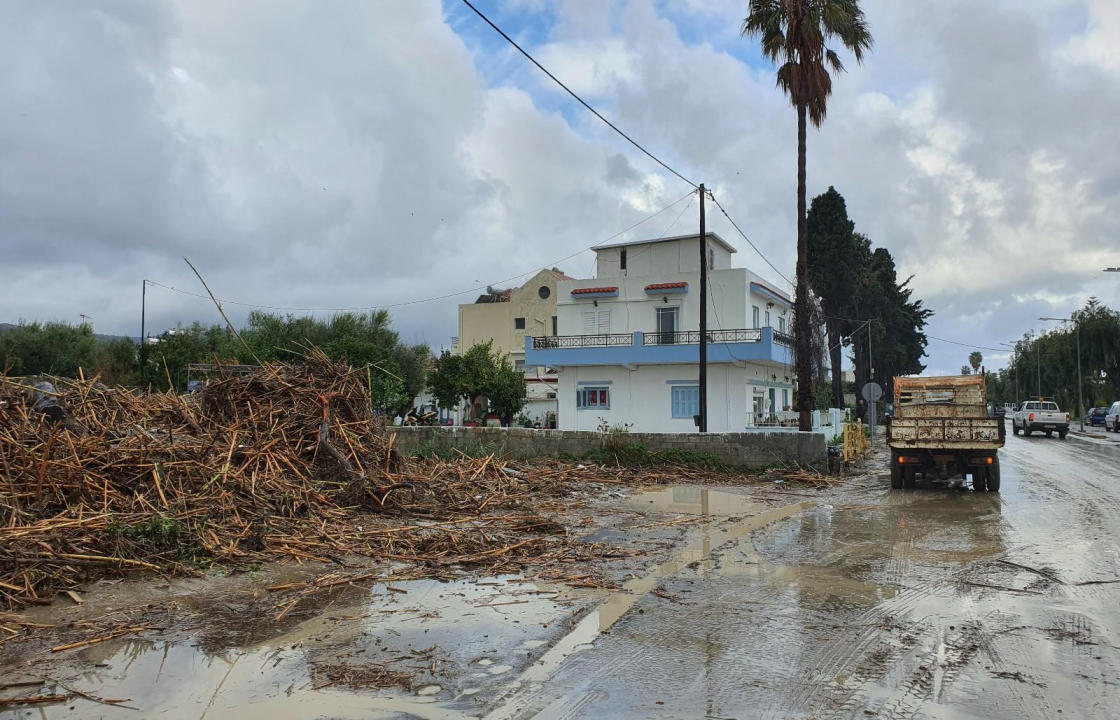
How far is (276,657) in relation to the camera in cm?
510

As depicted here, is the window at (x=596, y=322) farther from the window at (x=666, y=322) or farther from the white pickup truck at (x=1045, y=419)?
the white pickup truck at (x=1045, y=419)

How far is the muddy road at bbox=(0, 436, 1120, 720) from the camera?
14.4ft

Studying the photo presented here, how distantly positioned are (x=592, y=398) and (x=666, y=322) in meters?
5.44

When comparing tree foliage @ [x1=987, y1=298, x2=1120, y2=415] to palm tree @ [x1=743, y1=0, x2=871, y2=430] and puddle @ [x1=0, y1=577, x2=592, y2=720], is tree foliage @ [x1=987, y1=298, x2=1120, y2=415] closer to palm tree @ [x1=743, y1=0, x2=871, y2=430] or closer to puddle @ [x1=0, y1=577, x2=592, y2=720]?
palm tree @ [x1=743, y1=0, x2=871, y2=430]

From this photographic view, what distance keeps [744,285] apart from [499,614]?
32395 mm

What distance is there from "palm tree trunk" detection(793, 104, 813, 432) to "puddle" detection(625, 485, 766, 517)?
648 centimetres

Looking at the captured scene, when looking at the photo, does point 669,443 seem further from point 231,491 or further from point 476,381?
point 476,381

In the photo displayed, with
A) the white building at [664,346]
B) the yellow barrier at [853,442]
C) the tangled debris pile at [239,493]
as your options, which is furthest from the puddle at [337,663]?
the white building at [664,346]

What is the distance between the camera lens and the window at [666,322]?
124 ft

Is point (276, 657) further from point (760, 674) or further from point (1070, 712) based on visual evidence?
point (1070, 712)

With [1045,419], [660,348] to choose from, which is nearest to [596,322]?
[660,348]

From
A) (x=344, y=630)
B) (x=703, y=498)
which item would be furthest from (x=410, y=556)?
(x=703, y=498)

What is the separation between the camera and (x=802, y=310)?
71.7 ft

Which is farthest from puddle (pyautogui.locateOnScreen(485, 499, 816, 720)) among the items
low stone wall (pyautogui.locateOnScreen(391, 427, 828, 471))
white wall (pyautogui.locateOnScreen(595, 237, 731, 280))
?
white wall (pyautogui.locateOnScreen(595, 237, 731, 280))
